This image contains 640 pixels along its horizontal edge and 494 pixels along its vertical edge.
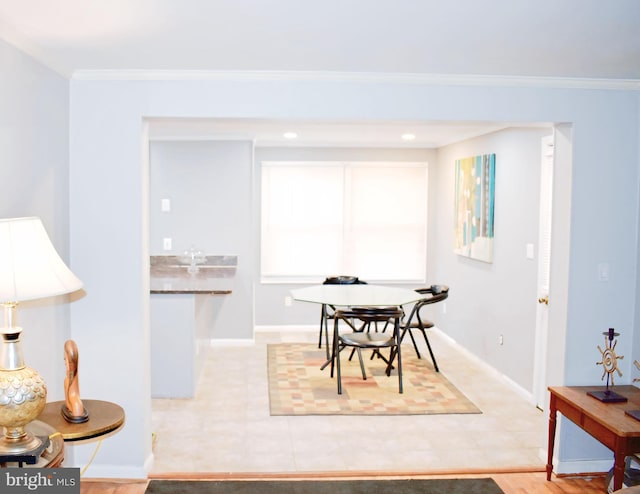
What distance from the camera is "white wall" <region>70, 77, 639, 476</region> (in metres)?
3.54

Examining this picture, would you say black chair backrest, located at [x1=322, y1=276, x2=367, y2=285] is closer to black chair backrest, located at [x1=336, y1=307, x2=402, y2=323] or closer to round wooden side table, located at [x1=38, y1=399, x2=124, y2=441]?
black chair backrest, located at [x1=336, y1=307, x2=402, y2=323]

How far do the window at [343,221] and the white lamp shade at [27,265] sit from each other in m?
5.36

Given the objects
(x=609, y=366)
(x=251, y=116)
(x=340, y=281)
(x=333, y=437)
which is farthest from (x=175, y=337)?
(x=609, y=366)

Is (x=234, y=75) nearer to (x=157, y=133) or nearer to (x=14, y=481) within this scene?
(x=14, y=481)

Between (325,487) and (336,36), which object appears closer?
(336,36)

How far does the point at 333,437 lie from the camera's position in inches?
174

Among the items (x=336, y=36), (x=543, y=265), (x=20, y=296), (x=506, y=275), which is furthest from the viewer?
(x=506, y=275)

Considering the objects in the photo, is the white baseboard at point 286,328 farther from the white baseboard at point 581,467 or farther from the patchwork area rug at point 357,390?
the white baseboard at point 581,467

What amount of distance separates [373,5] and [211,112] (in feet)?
4.64

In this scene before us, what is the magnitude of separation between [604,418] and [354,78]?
2.09 metres

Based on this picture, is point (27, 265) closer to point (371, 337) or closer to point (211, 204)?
point (371, 337)

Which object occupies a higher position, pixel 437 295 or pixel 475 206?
pixel 475 206

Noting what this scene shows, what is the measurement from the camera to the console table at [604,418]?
3.05 metres

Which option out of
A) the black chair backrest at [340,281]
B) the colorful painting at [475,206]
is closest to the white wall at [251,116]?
the colorful painting at [475,206]
